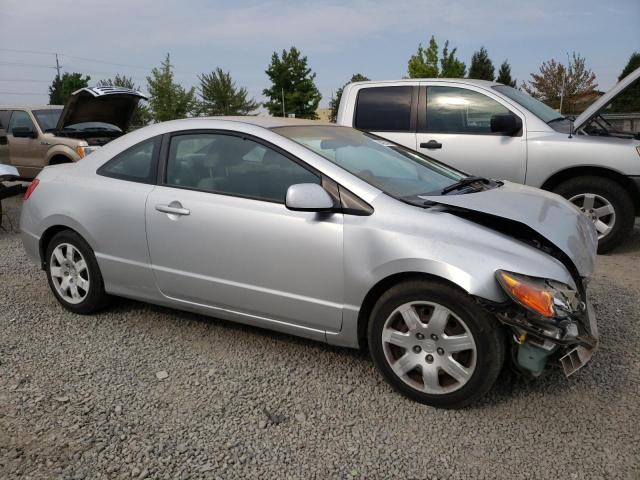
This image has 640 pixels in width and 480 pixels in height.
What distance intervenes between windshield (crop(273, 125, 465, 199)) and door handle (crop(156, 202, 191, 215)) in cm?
77

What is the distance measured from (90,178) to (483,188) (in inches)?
108

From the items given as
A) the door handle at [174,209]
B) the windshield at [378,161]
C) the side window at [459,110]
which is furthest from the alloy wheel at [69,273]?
the side window at [459,110]

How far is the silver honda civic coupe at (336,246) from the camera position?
269 cm

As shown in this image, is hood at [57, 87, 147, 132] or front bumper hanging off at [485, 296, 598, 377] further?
hood at [57, 87, 147, 132]

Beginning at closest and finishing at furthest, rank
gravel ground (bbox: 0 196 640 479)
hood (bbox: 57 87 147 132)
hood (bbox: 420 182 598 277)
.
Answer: gravel ground (bbox: 0 196 640 479) < hood (bbox: 420 182 598 277) < hood (bbox: 57 87 147 132)

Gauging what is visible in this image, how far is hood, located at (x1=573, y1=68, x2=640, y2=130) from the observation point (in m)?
5.68

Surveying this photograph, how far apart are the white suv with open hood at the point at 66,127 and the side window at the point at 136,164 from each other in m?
5.92

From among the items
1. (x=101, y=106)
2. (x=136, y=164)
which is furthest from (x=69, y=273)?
(x=101, y=106)

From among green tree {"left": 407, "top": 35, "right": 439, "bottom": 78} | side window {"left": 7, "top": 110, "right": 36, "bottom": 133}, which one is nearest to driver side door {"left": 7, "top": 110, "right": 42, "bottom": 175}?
side window {"left": 7, "top": 110, "right": 36, "bottom": 133}

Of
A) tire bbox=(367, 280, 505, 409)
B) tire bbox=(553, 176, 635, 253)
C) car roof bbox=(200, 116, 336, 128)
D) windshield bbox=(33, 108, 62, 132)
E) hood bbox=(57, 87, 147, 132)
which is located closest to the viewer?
tire bbox=(367, 280, 505, 409)

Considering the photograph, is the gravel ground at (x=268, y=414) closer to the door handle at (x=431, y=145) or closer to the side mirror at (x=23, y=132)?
the door handle at (x=431, y=145)

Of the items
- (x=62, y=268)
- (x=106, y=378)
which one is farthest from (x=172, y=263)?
(x=62, y=268)

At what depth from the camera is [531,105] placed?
6.21m

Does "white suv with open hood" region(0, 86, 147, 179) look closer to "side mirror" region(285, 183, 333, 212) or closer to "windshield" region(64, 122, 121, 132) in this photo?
"windshield" region(64, 122, 121, 132)
